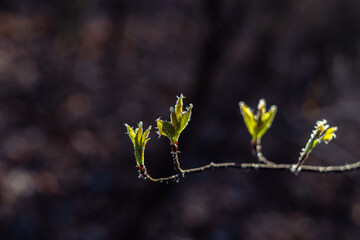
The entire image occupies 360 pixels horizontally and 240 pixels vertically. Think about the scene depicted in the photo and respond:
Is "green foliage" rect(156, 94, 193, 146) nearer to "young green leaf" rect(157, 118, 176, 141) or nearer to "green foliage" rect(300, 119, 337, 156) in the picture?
"young green leaf" rect(157, 118, 176, 141)

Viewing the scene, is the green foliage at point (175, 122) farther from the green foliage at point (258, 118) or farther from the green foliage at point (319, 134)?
the green foliage at point (319, 134)

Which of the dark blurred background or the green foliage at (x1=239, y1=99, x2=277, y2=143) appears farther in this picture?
the dark blurred background

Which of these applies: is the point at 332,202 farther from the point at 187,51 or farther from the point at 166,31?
the point at 166,31

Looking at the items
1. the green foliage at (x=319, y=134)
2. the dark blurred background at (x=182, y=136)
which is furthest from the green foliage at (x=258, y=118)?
the dark blurred background at (x=182, y=136)

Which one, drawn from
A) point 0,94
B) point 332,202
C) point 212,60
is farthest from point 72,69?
point 332,202

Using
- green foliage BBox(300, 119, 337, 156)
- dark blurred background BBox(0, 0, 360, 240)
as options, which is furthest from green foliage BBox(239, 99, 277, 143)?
dark blurred background BBox(0, 0, 360, 240)

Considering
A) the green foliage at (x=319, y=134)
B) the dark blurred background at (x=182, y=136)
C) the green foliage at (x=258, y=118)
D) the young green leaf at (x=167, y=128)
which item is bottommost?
the green foliage at (x=319, y=134)

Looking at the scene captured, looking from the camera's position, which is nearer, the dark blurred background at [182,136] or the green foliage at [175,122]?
the green foliage at [175,122]

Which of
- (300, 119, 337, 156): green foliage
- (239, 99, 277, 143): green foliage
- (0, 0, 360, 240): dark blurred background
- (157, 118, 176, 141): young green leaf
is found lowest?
(300, 119, 337, 156): green foliage

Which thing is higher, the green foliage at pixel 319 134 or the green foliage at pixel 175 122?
the green foliage at pixel 175 122
